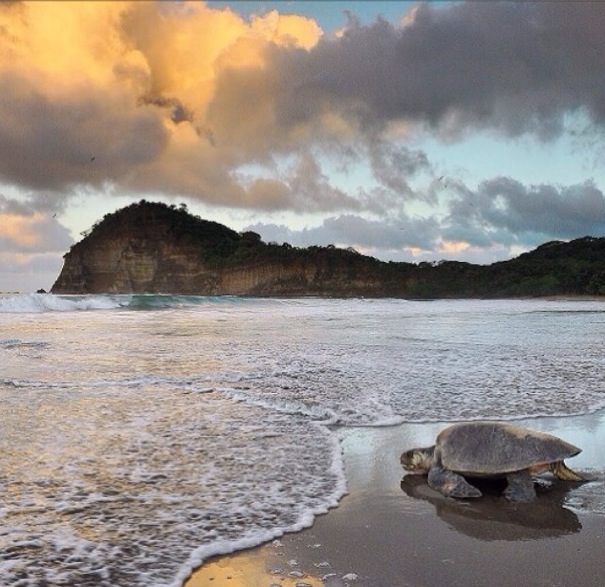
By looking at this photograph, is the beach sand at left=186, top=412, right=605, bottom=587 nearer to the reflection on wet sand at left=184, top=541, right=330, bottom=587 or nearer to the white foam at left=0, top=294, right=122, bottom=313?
the reflection on wet sand at left=184, top=541, right=330, bottom=587

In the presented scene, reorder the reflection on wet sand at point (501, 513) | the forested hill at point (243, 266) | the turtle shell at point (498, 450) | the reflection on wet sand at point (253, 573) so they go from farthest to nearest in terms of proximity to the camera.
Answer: the forested hill at point (243, 266) < the turtle shell at point (498, 450) < the reflection on wet sand at point (501, 513) < the reflection on wet sand at point (253, 573)

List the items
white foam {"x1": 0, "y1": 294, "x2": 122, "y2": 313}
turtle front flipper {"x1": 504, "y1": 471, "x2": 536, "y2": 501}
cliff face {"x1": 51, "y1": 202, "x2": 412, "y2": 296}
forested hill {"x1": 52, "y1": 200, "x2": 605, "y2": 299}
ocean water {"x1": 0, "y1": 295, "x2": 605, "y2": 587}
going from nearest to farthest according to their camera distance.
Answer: ocean water {"x1": 0, "y1": 295, "x2": 605, "y2": 587}
turtle front flipper {"x1": 504, "y1": 471, "x2": 536, "y2": 501}
white foam {"x1": 0, "y1": 294, "x2": 122, "y2": 313}
forested hill {"x1": 52, "y1": 200, "x2": 605, "y2": 299}
cliff face {"x1": 51, "y1": 202, "x2": 412, "y2": 296}

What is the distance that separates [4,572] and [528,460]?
10.2 ft

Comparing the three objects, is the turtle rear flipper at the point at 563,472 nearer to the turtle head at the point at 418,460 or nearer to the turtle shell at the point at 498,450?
the turtle shell at the point at 498,450

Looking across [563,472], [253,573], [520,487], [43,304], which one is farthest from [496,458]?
[43,304]

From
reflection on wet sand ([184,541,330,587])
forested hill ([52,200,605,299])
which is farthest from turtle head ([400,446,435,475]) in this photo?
forested hill ([52,200,605,299])

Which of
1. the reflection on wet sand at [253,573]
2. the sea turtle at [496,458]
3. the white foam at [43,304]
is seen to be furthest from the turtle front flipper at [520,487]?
the white foam at [43,304]

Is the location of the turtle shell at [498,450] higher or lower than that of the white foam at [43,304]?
lower

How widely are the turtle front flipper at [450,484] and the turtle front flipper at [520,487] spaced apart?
0.20 metres

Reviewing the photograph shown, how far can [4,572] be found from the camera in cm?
267

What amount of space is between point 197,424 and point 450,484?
2.45m

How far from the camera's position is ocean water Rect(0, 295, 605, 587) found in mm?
3047

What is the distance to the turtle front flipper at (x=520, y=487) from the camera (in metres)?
3.78

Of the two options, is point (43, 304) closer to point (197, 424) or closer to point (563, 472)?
point (197, 424)
